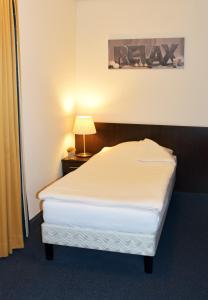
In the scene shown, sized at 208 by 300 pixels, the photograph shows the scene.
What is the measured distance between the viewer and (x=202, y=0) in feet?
13.2

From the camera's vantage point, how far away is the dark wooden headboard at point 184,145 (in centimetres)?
427

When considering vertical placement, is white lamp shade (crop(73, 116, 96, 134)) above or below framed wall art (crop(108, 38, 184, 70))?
below

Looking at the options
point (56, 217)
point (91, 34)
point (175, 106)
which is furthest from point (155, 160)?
point (91, 34)

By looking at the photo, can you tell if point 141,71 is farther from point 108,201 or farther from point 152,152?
point 108,201

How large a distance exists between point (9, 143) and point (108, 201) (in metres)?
0.93

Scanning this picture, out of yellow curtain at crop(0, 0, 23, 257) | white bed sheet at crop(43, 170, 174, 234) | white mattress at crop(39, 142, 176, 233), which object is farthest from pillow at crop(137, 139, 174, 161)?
yellow curtain at crop(0, 0, 23, 257)

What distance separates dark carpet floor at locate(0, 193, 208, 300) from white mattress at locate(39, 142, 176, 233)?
34 centimetres

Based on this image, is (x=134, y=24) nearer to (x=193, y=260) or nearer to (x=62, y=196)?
(x=62, y=196)

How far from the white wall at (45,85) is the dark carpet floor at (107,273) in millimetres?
833

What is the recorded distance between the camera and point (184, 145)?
4.30 m

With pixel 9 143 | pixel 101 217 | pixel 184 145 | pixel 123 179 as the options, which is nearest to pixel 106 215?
pixel 101 217

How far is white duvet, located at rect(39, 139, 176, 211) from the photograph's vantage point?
261 centimetres

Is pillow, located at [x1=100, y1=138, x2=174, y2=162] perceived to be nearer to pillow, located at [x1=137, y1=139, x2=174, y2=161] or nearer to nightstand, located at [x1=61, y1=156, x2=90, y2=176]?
pillow, located at [x1=137, y1=139, x2=174, y2=161]

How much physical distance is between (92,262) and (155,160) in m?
1.50
